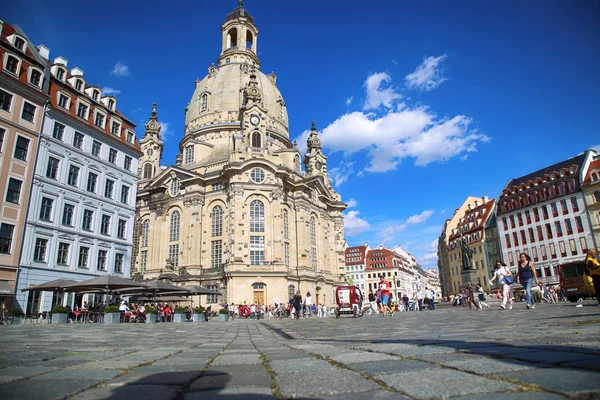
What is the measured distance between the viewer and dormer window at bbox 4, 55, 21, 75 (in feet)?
85.9

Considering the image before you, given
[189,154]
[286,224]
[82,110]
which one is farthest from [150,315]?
[189,154]

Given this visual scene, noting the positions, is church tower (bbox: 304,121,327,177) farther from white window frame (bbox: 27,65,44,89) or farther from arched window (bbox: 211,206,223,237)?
white window frame (bbox: 27,65,44,89)

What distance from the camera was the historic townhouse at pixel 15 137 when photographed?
2522 cm

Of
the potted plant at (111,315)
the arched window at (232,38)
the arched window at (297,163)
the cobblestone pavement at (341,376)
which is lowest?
the cobblestone pavement at (341,376)

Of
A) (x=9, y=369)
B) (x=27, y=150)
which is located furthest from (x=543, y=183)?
(x=9, y=369)

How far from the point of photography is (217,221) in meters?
48.5

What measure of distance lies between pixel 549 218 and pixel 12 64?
63738mm

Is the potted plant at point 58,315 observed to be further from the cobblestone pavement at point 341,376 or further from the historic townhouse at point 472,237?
the historic townhouse at point 472,237

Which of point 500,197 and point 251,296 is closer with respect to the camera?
point 251,296

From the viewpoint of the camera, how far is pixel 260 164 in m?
47.5

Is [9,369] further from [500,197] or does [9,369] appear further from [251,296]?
[500,197]

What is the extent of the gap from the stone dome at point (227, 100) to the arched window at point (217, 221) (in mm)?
15301

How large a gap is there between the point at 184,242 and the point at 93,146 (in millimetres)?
19438

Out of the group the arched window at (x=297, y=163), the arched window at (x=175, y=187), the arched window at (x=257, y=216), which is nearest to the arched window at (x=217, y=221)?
the arched window at (x=257, y=216)
